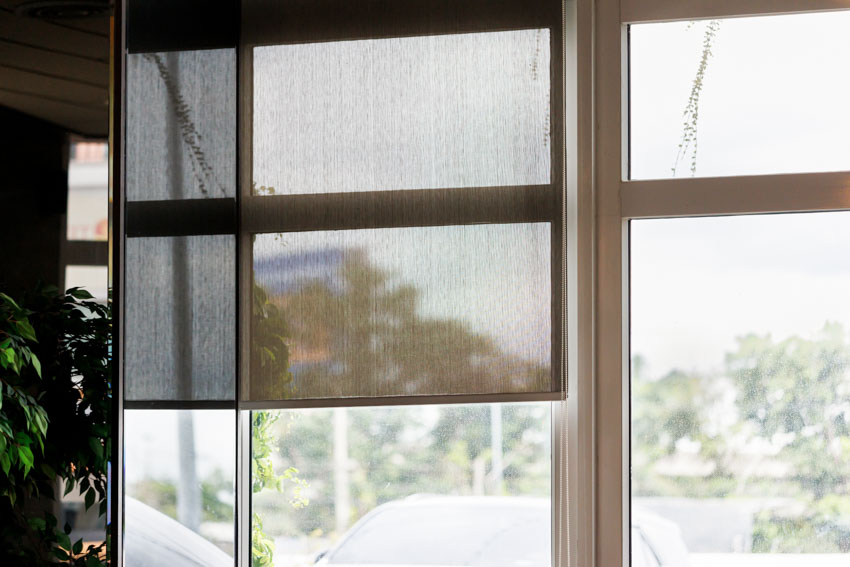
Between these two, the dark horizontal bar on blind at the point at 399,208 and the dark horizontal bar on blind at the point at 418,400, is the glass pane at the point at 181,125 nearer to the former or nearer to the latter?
the dark horizontal bar on blind at the point at 399,208

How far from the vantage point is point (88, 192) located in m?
1.59

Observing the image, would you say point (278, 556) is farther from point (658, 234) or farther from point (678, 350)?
point (658, 234)

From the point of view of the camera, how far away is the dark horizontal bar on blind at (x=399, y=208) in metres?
1.89

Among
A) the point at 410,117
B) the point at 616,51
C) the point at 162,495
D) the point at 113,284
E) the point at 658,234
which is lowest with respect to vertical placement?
the point at 162,495

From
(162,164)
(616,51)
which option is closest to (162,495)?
(162,164)

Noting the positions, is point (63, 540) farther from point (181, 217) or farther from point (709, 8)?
point (709, 8)

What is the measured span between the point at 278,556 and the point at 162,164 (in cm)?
99

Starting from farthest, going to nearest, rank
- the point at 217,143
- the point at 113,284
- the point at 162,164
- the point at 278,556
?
the point at 278,556 < the point at 217,143 < the point at 162,164 < the point at 113,284

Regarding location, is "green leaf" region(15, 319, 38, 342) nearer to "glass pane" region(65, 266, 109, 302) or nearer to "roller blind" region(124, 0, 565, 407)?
"glass pane" region(65, 266, 109, 302)

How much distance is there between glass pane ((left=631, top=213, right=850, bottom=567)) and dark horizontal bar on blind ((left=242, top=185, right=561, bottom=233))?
0.30 metres

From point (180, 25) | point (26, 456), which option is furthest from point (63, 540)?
point (180, 25)

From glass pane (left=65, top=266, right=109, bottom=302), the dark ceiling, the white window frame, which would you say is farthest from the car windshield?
the dark ceiling

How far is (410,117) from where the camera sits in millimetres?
1908

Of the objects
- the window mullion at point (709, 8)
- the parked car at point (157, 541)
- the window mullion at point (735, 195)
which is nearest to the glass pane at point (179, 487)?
the parked car at point (157, 541)
